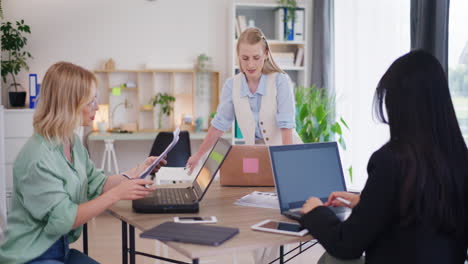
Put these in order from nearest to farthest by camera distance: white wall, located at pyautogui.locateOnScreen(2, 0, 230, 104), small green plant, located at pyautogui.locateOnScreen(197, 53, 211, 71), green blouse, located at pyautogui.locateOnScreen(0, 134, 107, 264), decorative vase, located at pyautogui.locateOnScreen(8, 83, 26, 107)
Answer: green blouse, located at pyautogui.locateOnScreen(0, 134, 107, 264), decorative vase, located at pyautogui.locateOnScreen(8, 83, 26, 107), white wall, located at pyautogui.locateOnScreen(2, 0, 230, 104), small green plant, located at pyautogui.locateOnScreen(197, 53, 211, 71)

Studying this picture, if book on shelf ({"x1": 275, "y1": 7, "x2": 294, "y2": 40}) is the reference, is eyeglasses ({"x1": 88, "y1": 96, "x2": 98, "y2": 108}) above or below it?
below

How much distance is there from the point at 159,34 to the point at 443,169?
4529 millimetres

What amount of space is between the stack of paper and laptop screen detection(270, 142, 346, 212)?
153 mm

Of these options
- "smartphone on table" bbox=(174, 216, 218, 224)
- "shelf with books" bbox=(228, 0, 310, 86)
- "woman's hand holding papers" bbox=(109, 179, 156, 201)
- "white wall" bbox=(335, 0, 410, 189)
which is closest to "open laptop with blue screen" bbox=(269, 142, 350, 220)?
"smartphone on table" bbox=(174, 216, 218, 224)

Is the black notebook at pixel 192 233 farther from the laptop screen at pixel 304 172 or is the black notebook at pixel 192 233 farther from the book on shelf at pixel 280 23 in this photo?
the book on shelf at pixel 280 23

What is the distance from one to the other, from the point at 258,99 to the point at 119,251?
5.93 ft

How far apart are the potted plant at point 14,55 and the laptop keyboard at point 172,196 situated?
3.37m

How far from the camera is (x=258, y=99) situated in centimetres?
298

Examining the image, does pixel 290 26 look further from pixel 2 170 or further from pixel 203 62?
pixel 2 170

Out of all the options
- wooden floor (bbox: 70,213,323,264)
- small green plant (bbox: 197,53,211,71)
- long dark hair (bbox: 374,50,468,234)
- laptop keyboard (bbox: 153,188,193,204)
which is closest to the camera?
long dark hair (bbox: 374,50,468,234)

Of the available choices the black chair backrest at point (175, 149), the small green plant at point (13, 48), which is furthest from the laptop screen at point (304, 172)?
the small green plant at point (13, 48)

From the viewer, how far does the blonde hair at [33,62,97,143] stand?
185cm

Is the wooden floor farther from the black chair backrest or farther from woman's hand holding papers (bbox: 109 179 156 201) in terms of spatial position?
woman's hand holding papers (bbox: 109 179 156 201)

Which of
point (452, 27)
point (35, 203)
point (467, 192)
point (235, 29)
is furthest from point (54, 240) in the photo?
point (235, 29)
